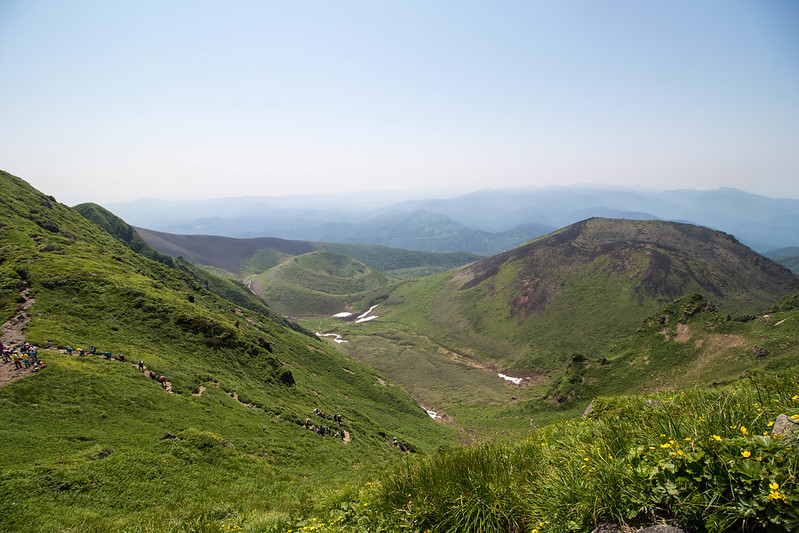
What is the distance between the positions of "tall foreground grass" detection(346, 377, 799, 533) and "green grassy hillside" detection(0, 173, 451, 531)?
406 centimetres

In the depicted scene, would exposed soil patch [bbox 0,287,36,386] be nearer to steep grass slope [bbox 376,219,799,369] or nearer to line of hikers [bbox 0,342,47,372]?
line of hikers [bbox 0,342,47,372]

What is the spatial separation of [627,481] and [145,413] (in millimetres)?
25013

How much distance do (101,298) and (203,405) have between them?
62.7 feet

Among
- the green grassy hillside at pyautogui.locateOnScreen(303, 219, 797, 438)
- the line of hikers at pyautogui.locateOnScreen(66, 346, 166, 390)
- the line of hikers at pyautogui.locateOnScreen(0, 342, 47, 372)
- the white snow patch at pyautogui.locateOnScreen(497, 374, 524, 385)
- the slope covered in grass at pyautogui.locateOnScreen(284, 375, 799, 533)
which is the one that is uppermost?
the slope covered in grass at pyautogui.locateOnScreen(284, 375, 799, 533)

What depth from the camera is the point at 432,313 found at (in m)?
118

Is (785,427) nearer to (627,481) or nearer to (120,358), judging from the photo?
(627,481)

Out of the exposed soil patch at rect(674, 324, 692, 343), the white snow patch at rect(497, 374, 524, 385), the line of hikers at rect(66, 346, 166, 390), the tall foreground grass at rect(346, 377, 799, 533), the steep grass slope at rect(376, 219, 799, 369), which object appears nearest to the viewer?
the tall foreground grass at rect(346, 377, 799, 533)

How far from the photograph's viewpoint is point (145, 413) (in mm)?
20328

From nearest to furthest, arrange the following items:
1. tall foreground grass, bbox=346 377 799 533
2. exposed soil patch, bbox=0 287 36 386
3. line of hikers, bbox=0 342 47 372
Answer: tall foreground grass, bbox=346 377 799 533 → exposed soil patch, bbox=0 287 36 386 → line of hikers, bbox=0 342 47 372

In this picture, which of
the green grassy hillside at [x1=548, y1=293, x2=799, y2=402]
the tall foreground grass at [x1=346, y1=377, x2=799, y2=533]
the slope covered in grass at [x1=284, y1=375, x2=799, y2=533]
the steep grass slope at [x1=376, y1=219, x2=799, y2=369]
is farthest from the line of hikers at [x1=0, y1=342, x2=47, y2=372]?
the steep grass slope at [x1=376, y1=219, x2=799, y2=369]

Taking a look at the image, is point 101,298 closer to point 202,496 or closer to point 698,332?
point 202,496

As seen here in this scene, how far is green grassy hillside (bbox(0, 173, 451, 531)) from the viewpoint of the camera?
40.2 feet

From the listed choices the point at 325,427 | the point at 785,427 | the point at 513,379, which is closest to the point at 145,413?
the point at 325,427

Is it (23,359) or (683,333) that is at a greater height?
(23,359)
